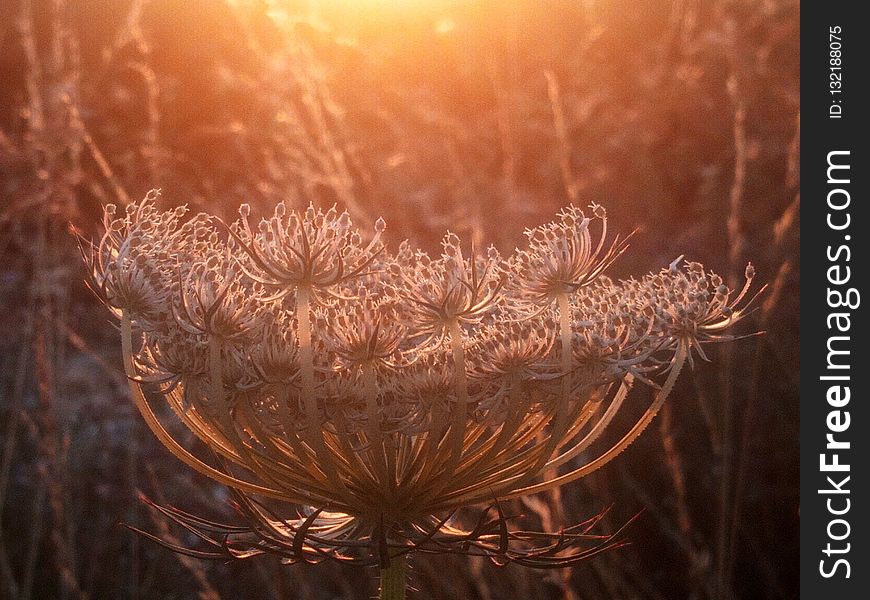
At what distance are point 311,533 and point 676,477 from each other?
61.4 inches

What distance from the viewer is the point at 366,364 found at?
4.83 ft

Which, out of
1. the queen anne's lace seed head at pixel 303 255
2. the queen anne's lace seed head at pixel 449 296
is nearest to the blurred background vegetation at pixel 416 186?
the queen anne's lace seed head at pixel 449 296

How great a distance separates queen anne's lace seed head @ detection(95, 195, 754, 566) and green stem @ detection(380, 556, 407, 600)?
4 cm

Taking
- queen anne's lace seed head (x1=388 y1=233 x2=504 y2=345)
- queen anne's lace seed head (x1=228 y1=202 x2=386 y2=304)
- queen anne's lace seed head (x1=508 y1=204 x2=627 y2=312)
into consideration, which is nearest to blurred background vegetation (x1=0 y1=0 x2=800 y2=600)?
queen anne's lace seed head (x1=508 y1=204 x2=627 y2=312)

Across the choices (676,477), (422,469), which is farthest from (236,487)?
(676,477)

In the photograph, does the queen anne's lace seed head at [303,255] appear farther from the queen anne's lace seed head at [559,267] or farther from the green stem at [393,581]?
the green stem at [393,581]

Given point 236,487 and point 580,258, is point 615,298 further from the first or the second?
point 236,487

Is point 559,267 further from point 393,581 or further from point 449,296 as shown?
point 393,581

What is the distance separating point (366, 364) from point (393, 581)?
0.38 meters

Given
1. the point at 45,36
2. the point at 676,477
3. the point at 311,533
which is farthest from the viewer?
the point at 45,36

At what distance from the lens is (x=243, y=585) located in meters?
4.38

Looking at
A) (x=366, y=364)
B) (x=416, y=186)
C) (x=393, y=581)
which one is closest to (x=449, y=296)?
(x=366, y=364)

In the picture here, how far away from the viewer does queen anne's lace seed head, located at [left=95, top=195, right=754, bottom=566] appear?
1475 millimetres

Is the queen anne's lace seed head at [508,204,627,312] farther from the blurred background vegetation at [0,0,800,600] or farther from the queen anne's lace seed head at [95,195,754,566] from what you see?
the blurred background vegetation at [0,0,800,600]
